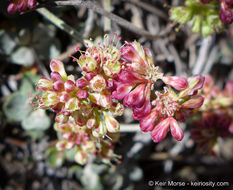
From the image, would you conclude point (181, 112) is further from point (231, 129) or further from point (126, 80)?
point (231, 129)

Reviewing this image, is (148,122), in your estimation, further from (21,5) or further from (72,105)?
(21,5)

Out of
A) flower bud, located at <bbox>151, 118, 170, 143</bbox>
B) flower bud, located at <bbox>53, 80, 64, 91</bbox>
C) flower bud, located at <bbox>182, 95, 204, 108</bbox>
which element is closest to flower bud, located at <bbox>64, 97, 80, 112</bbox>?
flower bud, located at <bbox>53, 80, 64, 91</bbox>

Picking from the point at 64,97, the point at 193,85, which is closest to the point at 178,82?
the point at 193,85

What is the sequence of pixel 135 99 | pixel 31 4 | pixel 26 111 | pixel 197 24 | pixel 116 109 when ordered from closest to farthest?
pixel 135 99 < pixel 116 109 < pixel 31 4 < pixel 197 24 < pixel 26 111

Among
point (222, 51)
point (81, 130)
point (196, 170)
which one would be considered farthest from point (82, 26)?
point (196, 170)

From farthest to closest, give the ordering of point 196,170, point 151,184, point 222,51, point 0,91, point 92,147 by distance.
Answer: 1. point 196,170
2. point 222,51
3. point 151,184
4. point 0,91
5. point 92,147

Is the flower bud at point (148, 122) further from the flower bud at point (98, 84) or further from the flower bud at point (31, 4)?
the flower bud at point (31, 4)

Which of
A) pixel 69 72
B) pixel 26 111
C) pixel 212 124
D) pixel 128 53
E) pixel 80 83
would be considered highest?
pixel 128 53
